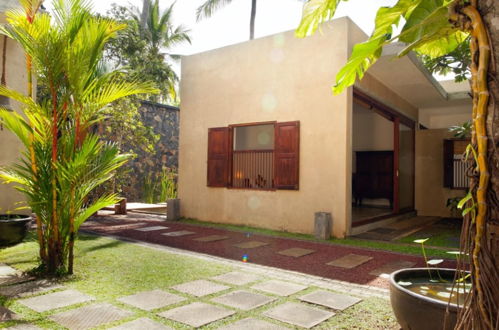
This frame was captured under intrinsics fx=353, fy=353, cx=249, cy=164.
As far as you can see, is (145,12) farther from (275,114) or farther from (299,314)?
(299,314)

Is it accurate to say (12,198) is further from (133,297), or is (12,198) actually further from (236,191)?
(133,297)

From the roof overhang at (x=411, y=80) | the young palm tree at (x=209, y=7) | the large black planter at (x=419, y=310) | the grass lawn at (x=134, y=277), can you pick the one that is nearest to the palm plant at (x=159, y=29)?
the young palm tree at (x=209, y=7)

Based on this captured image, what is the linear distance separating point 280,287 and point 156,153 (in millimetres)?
9980

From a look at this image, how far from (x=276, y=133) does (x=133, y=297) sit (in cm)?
438

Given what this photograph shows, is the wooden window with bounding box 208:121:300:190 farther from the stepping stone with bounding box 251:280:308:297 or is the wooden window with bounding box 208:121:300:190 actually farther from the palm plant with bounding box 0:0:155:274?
the palm plant with bounding box 0:0:155:274

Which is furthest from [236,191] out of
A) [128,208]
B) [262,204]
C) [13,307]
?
[13,307]

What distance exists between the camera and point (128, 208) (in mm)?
9211

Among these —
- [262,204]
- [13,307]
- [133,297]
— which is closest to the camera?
[13,307]

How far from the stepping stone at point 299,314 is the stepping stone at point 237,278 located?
0.70 m

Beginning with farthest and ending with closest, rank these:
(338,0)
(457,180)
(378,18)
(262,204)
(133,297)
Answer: (457,180)
(262,204)
(133,297)
(338,0)
(378,18)

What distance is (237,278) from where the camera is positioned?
346cm

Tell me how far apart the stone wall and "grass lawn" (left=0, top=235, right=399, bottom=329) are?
21.4ft

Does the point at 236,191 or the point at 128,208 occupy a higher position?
the point at 236,191

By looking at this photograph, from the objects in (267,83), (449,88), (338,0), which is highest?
(449,88)
